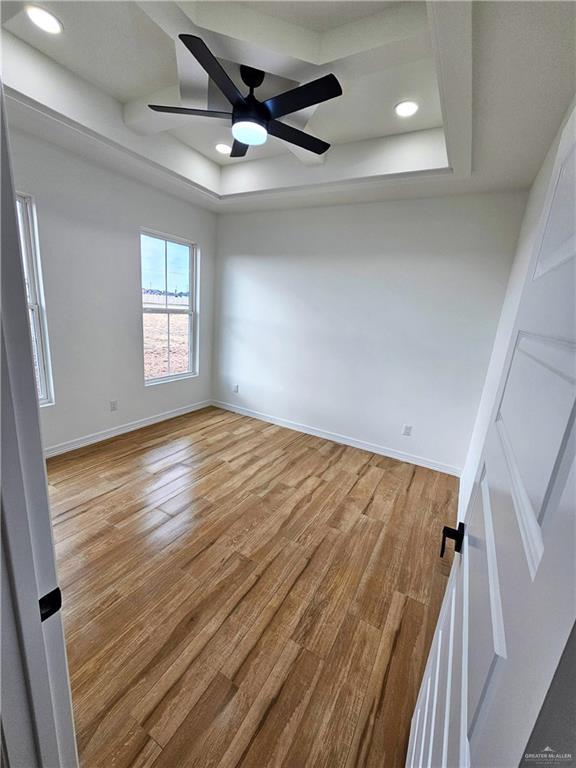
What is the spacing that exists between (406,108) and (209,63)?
4.72 feet

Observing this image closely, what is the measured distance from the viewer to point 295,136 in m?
2.04

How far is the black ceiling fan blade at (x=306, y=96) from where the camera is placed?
152cm

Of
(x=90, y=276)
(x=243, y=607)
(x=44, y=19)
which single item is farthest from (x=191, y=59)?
(x=243, y=607)

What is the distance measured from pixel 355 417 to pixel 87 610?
110 inches

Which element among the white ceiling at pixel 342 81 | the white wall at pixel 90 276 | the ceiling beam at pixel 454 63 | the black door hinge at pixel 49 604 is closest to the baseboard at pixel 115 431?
the white wall at pixel 90 276

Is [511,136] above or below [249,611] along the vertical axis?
above

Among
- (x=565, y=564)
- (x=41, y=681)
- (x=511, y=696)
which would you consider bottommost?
(x=41, y=681)

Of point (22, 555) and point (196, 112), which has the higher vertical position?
point (196, 112)

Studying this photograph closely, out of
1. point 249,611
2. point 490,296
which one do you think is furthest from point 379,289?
point 249,611

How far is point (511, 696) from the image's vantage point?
15.2 inches

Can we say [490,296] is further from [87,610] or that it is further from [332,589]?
[87,610]

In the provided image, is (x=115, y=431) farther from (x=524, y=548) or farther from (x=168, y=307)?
(x=524, y=548)

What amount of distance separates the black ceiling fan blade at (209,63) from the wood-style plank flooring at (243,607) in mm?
2597

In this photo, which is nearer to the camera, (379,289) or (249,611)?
(249,611)
